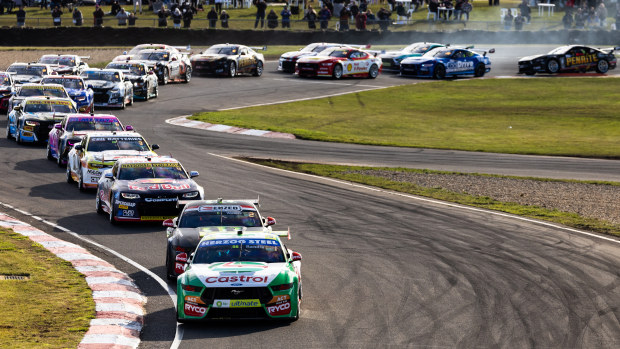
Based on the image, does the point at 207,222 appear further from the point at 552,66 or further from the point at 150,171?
the point at 552,66

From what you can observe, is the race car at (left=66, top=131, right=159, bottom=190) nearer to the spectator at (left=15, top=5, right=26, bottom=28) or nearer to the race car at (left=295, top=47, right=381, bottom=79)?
the race car at (left=295, top=47, right=381, bottom=79)

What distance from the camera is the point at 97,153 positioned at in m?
23.4

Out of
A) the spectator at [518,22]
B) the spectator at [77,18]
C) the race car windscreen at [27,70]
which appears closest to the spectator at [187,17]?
the spectator at [77,18]

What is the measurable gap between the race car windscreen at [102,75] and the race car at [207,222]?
898 inches

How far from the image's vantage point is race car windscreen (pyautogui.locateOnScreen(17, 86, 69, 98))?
32.8 m

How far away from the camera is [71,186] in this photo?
24.2m

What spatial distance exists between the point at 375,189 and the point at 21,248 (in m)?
10.2

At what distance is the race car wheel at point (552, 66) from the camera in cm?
5206

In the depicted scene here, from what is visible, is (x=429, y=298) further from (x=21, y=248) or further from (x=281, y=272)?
(x=21, y=248)

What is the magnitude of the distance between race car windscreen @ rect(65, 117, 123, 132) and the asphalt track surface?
130cm

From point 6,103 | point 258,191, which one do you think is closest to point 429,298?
point 258,191

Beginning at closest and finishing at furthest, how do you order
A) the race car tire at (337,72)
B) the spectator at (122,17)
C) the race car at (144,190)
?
the race car at (144,190), the race car tire at (337,72), the spectator at (122,17)

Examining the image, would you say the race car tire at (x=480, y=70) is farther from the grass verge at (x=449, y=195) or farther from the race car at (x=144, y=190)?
the race car at (x=144, y=190)

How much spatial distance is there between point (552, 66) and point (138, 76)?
2290 centimetres
